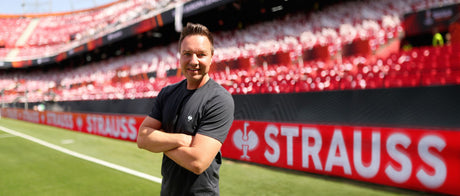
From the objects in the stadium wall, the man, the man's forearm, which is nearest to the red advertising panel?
the stadium wall

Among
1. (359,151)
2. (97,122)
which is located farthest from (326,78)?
(97,122)

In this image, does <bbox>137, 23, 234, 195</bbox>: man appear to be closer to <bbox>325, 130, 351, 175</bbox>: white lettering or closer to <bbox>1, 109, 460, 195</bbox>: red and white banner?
<bbox>1, 109, 460, 195</bbox>: red and white banner

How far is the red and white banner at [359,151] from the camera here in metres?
4.18

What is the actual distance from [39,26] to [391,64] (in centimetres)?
4713

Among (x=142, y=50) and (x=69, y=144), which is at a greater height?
(x=142, y=50)

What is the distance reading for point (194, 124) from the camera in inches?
63.9

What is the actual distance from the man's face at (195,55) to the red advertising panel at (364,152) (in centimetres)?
409

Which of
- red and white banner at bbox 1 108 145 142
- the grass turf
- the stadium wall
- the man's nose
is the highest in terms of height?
the man's nose

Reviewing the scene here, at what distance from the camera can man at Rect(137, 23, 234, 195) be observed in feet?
5.06

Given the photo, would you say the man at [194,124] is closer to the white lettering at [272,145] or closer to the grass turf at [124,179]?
the grass turf at [124,179]

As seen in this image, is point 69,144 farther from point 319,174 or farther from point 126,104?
point 319,174

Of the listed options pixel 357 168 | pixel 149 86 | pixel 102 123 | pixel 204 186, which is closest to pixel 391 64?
pixel 357 168

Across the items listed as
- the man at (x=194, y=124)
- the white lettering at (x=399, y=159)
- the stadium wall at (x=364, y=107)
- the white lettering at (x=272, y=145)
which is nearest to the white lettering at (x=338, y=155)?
the white lettering at (x=399, y=159)

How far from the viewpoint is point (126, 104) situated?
12.6 m
